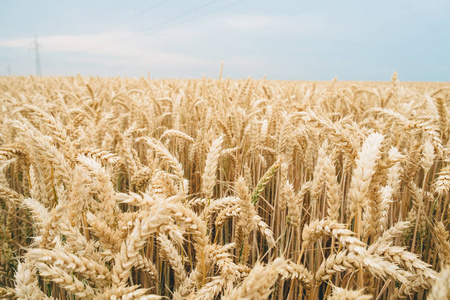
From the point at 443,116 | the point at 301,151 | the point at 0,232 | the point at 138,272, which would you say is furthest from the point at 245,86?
the point at 0,232

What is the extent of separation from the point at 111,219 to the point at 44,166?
0.52 metres

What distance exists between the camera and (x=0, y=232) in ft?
5.32

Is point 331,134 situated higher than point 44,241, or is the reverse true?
point 331,134

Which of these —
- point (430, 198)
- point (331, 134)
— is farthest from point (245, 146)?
point (331, 134)

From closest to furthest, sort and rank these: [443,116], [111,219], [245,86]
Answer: [111,219] < [443,116] < [245,86]

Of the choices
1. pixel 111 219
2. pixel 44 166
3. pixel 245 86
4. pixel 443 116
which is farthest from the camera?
pixel 245 86

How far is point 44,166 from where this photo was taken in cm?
106

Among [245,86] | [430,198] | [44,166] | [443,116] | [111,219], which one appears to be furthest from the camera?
[245,86]

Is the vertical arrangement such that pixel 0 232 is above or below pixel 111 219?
below

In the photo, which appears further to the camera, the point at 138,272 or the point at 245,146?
the point at 245,146

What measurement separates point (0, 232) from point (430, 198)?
259 cm

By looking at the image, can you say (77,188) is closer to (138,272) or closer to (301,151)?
(138,272)

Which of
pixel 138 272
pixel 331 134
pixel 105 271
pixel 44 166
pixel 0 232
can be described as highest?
pixel 331 134

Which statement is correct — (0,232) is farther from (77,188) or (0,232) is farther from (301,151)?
(301,151)
